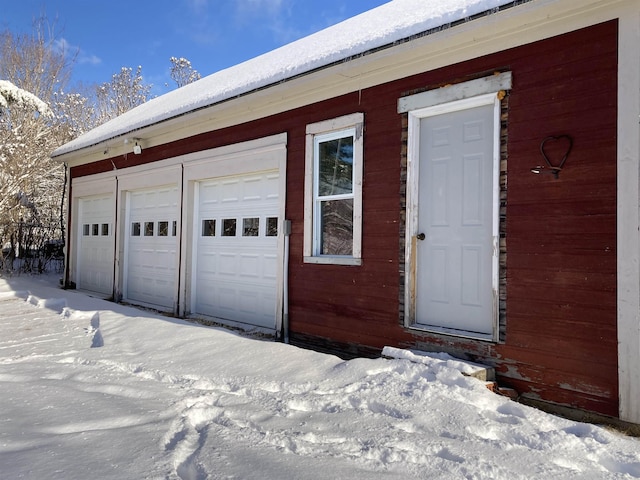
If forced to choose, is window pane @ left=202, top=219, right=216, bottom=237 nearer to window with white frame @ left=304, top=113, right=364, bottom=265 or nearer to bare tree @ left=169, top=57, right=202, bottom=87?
window with white frame @ left=304, top=113, right=364, bottom=265

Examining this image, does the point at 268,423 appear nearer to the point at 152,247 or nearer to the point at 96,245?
the point at 152,247

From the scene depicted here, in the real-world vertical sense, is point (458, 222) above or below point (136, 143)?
below

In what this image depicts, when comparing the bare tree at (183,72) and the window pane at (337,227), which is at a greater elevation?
the bare tree at (183,72)

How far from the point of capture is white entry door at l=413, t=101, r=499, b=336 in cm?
439

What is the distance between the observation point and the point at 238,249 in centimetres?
728

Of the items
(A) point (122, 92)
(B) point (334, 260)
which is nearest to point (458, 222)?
(B) point (334, 260)

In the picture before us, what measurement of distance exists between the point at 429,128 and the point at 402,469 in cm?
349

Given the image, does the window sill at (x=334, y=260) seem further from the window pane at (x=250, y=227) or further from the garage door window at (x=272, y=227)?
the window pane at (x=250, y=227)

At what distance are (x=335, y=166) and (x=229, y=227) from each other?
8.10ft

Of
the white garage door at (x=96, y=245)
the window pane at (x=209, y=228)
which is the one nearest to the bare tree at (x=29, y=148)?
the white garage door at (x=96, y=245)

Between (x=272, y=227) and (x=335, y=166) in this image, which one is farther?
(x=272, y=227)

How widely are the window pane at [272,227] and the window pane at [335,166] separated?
1.08m

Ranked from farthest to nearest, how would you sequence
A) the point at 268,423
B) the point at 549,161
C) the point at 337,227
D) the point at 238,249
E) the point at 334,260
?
the point at 238,249, the point at 337,227, the point at 334,260, the point at 549,161, the point at 268,423

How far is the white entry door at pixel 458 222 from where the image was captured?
439 centimetres
